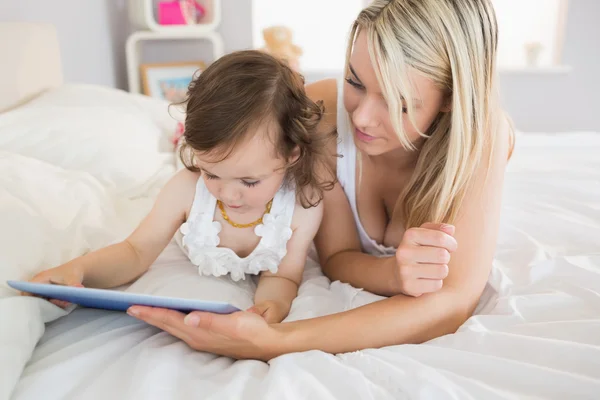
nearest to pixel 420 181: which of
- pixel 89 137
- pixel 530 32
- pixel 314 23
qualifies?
pixel 89 137

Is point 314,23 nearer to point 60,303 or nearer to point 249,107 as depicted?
point 249,107

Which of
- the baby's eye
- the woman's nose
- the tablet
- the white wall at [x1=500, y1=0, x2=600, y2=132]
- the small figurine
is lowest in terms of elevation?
the white wall at [x1=500, y1=0, x2=600, y2=132]

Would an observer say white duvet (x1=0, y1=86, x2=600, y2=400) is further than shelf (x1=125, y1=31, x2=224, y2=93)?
No

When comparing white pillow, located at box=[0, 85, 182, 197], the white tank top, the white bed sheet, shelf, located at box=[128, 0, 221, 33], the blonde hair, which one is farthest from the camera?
shelf, located at box=[128, 0, 221, 33]

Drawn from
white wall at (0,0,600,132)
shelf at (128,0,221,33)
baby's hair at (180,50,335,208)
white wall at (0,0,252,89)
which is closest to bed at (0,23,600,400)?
baby's hair at (180,50,335,208)

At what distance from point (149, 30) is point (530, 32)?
2.24 metres

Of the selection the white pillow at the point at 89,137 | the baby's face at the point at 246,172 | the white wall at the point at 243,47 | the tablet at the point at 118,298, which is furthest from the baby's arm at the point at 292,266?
the white wall at the point at 243,47

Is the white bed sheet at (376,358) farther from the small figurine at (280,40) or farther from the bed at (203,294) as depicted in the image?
the small figurine at (280,40)

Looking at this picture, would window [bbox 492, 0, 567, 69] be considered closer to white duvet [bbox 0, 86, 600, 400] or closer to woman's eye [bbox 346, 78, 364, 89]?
white duvet [bbox 0, 86, 600, 400]

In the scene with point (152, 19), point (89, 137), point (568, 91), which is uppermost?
point (152, 19)

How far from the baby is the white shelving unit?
1749mm

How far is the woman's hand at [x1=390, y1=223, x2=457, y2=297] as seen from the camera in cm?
78

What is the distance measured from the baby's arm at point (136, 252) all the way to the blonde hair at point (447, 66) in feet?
1.32

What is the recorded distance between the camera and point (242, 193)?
0.94 metres
